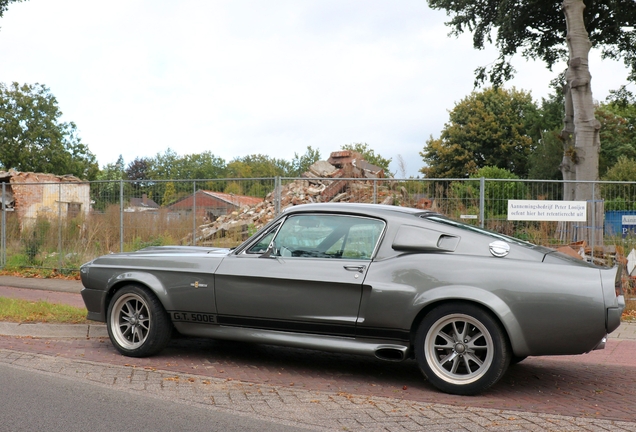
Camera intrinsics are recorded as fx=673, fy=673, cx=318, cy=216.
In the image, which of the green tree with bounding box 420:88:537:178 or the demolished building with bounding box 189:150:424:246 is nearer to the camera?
the demolished building with bounding box 189:150:424:246

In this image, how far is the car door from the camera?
5.66 meters

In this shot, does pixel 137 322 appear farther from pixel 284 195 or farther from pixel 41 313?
pixel 284 195

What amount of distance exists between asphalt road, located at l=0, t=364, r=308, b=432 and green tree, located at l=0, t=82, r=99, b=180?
66209 mm

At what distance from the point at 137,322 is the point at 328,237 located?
6.91 feet

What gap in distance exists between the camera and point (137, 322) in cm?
654

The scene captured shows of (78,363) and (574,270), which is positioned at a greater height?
(574,270)

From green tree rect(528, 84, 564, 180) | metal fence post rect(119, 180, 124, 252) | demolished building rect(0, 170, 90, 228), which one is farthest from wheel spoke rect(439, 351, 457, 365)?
green tree rect(528, 84, 564, 180)

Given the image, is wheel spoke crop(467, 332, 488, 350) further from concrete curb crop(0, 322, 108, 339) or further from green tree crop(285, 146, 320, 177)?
green tree crop(285, 146, 320, 177)

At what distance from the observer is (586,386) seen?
576cm

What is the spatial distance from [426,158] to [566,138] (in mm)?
39830

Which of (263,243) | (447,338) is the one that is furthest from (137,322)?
(447,338)

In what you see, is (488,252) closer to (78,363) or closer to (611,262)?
(78,363)

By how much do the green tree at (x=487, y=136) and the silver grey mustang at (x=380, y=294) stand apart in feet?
174

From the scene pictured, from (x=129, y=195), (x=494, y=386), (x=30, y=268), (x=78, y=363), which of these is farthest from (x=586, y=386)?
(x=30, y=268)
